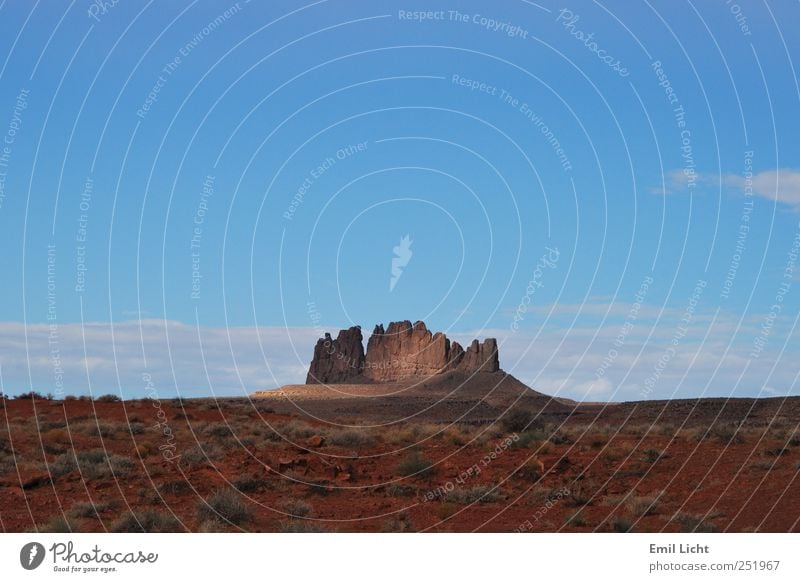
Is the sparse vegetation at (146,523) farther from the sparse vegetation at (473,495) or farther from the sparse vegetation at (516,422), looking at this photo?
the sparse vegetation at (516,422)

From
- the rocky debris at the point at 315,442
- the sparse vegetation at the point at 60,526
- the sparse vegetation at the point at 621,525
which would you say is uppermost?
the rocky debris at the point at 315,442

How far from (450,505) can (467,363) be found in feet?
377

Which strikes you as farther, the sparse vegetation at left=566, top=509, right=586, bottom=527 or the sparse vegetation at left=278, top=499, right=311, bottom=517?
the sparse vegetation at left=278, top=499, right=311, bottom=517

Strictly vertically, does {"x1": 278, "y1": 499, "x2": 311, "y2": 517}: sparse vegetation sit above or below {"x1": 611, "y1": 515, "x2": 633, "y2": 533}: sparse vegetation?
above

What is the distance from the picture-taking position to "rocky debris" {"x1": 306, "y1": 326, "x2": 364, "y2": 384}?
15288 centimetres

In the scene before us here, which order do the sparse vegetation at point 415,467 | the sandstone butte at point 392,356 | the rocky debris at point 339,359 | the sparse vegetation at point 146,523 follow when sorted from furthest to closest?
the rocky debris at point 339,359, the sandstone butte at point 392,356, the sparse vegetation at point 415,467, the sparse vegetation at point 146,523

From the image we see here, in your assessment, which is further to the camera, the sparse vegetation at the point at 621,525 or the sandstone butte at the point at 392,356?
the sandstone butte at the point at 392,356

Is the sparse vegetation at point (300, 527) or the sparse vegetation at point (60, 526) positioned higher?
the sparse vegetation at point (60, 526)

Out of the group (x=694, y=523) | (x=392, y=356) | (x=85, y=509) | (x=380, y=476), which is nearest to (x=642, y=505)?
(x=694, y=523)

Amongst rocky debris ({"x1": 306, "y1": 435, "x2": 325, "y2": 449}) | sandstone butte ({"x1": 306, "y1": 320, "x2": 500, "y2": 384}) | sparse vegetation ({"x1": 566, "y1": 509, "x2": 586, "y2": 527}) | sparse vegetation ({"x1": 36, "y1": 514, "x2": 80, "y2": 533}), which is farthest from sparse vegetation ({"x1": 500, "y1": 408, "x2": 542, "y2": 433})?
sandstone butte ({"x1": 306, "y1": 320, "x2": 500, "y2": 384})

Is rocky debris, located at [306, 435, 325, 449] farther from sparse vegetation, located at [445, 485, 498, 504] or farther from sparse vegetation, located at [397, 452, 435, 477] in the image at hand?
sparse vegetation, located at [445, 485, 498, 504]

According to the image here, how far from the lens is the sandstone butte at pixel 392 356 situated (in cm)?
14075

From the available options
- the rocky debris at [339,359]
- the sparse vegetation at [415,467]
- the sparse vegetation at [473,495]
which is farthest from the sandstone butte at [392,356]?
the sparse vegetation at [473,495]

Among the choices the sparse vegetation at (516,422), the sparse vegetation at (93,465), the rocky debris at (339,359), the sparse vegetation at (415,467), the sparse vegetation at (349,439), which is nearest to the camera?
the sparse vegetation at (93,465)
